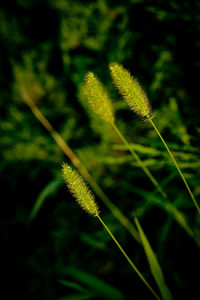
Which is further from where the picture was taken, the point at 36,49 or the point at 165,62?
the point at 36,49

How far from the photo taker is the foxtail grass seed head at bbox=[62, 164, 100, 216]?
64 cm

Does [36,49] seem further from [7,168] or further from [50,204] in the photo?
[50,204]

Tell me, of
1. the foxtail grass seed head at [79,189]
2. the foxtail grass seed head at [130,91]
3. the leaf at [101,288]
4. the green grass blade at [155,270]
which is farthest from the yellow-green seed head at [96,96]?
the leaf at [101,288]

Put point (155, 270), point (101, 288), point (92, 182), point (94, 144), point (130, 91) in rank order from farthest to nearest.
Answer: point (94, 144) → point (92, 182) → point (101, 288) → point (155, 270) → point (130, 91)

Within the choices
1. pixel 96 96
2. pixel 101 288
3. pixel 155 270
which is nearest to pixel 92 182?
pixel 101 288

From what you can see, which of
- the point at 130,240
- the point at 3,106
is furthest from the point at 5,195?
the point at 130,240

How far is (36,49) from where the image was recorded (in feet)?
7.00

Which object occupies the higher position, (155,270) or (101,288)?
(155,270)

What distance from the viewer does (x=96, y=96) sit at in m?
0.69

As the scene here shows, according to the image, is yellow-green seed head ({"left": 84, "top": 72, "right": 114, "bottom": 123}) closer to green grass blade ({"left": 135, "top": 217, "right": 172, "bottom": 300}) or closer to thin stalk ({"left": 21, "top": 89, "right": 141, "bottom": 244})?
green grass blade ({"left": 135, "top": 217, "right": 172, "bottom": 300})

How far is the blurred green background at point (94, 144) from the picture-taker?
131 centimetres

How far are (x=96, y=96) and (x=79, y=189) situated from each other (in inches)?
10.6

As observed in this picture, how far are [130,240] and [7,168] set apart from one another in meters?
1.47

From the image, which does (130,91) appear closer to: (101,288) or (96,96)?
(96,96)
